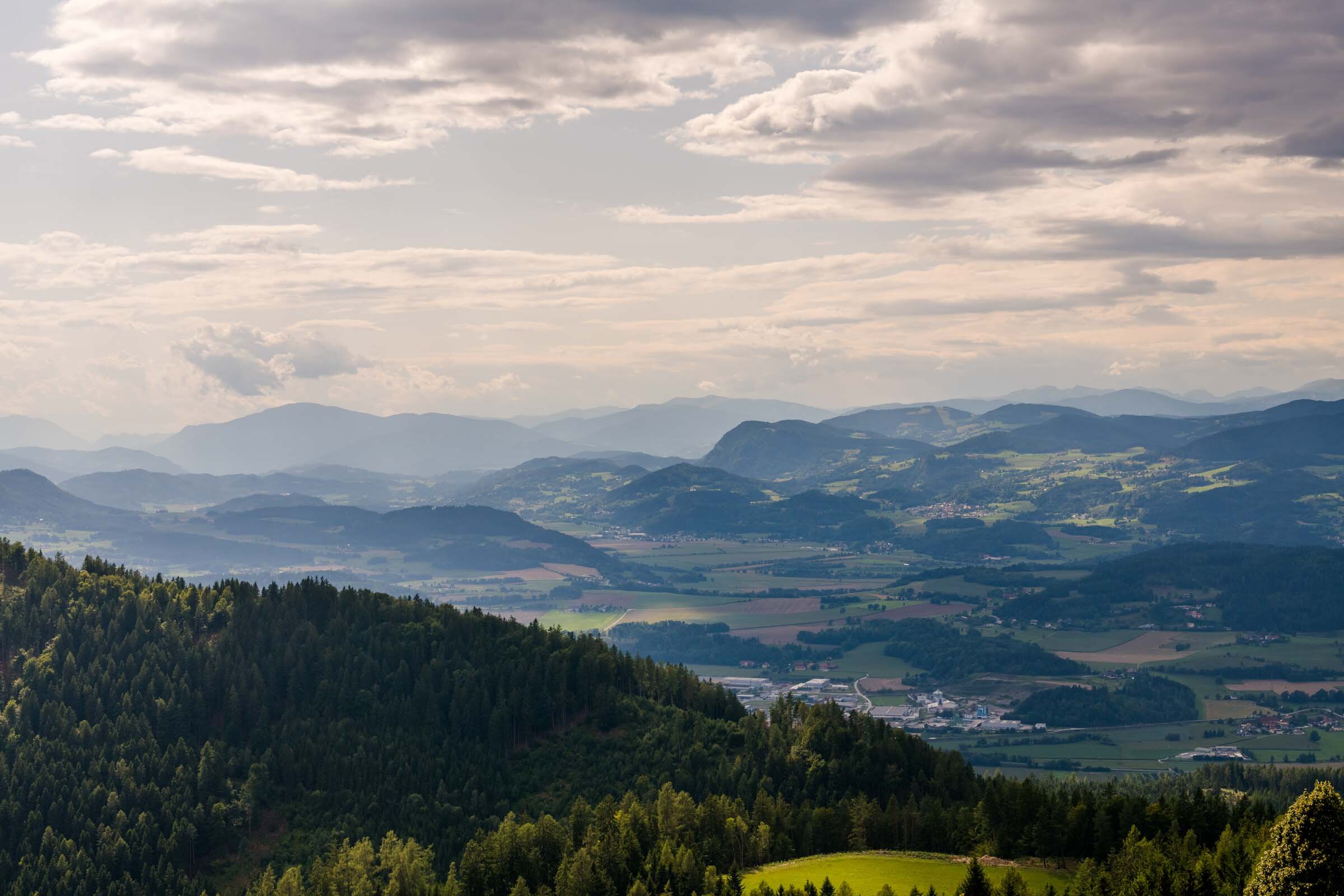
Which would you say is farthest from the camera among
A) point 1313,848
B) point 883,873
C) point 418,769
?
point 418,769

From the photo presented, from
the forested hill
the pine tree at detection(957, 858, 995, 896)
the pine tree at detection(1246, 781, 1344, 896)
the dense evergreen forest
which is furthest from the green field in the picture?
the pine tree at detection(1246, 781, 1344, 896)

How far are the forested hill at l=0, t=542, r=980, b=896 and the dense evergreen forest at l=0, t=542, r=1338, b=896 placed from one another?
0.37 meters

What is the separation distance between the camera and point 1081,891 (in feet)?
297

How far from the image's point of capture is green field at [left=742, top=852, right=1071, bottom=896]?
10012 cm

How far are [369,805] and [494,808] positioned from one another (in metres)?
14.7

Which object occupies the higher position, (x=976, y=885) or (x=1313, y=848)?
(x=1313, y=848)

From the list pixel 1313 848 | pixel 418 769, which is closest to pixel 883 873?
pixel 1313 848

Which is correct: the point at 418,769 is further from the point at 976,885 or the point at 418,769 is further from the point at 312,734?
the point at 976,885

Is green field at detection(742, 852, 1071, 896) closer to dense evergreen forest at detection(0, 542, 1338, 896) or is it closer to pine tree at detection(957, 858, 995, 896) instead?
dense evergreen forest at detection(0, 542, 1338, 896)

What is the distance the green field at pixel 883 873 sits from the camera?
100 metres

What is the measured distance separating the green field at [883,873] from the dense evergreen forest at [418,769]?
16.1ft

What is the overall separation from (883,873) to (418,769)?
74708 mm

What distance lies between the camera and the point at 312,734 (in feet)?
537

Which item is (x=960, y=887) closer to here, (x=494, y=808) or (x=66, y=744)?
(x=494, y=808)
